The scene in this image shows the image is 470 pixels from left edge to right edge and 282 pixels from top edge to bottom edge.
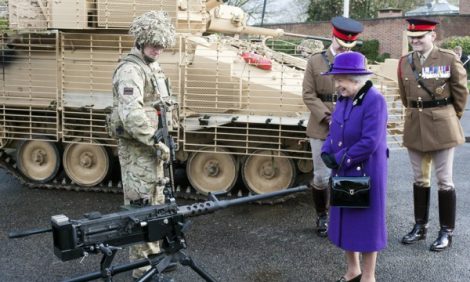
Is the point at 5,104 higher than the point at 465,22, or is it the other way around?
the point at 465,22

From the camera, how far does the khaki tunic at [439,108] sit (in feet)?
17.4

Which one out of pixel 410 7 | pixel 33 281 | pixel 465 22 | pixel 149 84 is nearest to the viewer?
pixel 149 84

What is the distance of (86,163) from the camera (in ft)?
25.7

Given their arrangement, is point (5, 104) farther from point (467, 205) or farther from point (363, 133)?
point (467, 205)

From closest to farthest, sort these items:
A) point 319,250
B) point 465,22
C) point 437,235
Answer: point 319,250, point 437,235, point 465,22

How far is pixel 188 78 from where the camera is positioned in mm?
7055

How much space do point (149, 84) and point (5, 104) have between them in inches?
156

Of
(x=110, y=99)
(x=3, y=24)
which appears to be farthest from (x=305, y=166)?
(x=3, y=24)

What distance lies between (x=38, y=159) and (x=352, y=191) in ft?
17.1

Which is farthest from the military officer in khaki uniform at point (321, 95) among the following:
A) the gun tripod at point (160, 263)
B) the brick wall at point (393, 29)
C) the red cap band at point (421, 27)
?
the brick wall at point (393, 29)

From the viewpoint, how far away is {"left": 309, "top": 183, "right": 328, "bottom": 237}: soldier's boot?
5844 millimetres

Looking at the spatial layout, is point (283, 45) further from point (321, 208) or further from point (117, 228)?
point (117, 228)

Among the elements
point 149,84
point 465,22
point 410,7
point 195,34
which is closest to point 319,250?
point 149,84

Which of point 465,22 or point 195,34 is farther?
point 465,22
